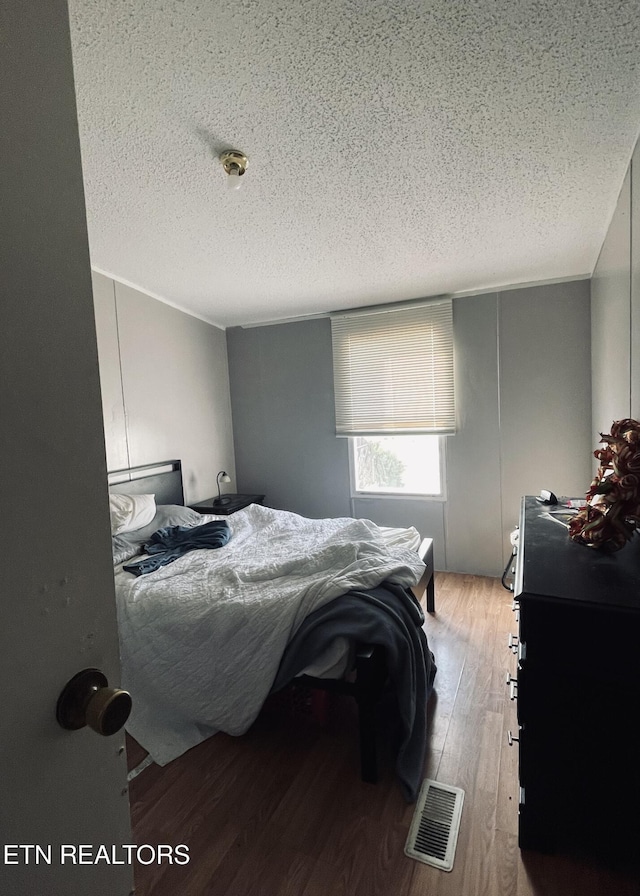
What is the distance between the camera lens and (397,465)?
398cm

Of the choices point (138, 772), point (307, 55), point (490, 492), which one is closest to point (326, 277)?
point (307, 55)

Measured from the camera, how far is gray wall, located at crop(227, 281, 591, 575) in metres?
3.29

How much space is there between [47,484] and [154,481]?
3.20 meters

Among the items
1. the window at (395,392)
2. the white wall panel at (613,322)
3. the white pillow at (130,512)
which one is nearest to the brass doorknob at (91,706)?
the white wall panel at (613,322)

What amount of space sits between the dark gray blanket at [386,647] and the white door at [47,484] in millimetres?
1190

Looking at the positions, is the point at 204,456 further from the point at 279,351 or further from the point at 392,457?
the point at 392,457

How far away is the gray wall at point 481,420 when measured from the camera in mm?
3285

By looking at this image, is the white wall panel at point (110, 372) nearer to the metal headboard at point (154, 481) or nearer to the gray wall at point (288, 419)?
the metal headboard at point (154, 481)

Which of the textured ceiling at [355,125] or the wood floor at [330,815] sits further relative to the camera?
the wood floor at [330,815]

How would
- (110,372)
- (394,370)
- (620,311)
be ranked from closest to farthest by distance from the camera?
(620,311) < (110,372) < (394,370)

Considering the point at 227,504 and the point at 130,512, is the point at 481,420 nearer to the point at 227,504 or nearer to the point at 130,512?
the point at 227,504

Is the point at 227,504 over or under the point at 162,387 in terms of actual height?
under

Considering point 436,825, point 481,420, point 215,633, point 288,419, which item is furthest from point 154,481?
point 436,825

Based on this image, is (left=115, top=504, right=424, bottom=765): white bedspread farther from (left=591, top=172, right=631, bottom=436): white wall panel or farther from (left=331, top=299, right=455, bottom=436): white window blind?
(left=331, top=299, right=455, bottom=436): white window blind
